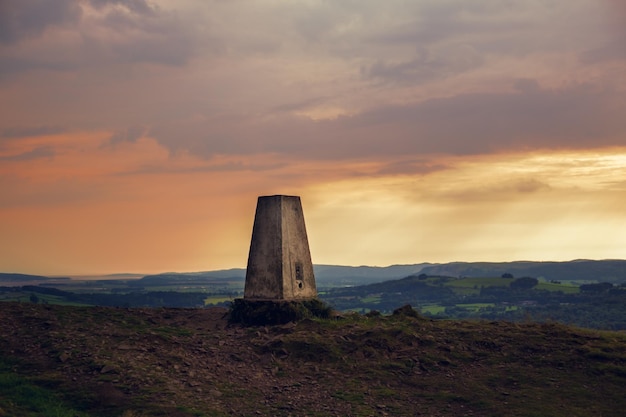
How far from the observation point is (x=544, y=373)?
19578 mm

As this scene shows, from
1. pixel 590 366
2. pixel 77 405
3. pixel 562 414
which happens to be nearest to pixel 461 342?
pixel 590 366

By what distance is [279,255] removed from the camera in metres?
26.2

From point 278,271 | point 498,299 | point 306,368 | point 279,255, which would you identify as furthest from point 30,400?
point 498,299

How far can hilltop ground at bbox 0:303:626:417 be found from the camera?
17031 millimetres

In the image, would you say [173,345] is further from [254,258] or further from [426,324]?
[426,324]

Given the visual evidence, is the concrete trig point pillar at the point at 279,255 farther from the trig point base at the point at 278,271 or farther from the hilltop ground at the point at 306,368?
the hilltop ground at the point at 306,368

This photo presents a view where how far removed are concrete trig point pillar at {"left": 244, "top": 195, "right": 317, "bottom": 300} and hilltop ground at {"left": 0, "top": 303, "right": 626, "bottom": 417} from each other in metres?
2.06

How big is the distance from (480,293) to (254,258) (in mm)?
132498

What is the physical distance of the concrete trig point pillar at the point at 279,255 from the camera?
26172 mm

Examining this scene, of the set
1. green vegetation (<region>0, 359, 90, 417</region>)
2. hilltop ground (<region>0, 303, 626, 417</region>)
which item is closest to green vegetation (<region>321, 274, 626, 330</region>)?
hilltop ground (<region>0, 303, 626, 417</region>)

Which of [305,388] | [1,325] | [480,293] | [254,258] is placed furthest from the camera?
[480,293]

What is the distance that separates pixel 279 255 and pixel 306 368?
22.2 feet

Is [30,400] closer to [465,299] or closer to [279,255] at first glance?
[279,255]

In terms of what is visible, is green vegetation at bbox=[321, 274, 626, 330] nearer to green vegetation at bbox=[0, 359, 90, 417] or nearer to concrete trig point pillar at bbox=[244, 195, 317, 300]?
concrete trig point pillar at bbox=[244, 195, 317, 300]
